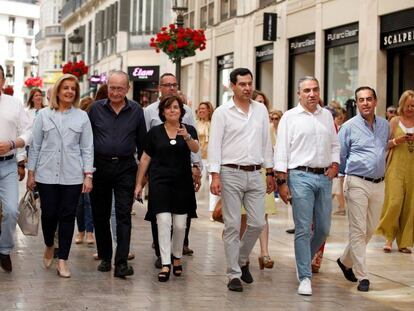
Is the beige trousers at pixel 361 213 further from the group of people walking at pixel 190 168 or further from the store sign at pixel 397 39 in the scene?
the store sign at pixel 397 39

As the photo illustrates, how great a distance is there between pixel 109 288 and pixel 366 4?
14.2 m

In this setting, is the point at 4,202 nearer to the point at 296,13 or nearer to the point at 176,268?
the point at 176,268

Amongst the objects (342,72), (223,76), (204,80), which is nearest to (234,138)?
(342,72)

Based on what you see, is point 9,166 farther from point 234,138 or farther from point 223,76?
point 223,76

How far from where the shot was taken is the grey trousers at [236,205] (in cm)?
841

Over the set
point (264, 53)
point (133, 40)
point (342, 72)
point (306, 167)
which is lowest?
point (306, 167)

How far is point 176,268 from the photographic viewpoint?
905 centimetres

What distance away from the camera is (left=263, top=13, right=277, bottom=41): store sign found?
26559 mm

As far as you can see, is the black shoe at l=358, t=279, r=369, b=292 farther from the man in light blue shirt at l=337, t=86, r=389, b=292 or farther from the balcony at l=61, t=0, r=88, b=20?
the balcony at l=61, t=0, r=88, b=20

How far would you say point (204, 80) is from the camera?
3544cm

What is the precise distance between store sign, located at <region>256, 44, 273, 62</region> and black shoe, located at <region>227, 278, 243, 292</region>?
20030 millimetres

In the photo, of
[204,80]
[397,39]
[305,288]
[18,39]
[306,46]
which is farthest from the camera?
[18,39]

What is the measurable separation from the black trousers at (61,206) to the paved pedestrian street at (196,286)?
0.36m

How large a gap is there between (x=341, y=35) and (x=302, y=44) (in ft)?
9.12
